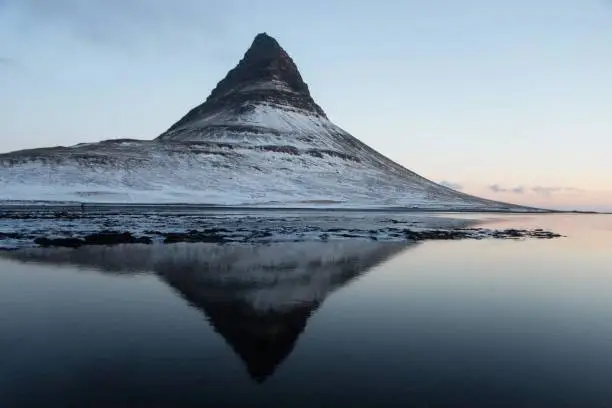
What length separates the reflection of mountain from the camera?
1518cm

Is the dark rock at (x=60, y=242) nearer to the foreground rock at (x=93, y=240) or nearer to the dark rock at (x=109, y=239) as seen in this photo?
the foreground rock at (x=93, y=240)

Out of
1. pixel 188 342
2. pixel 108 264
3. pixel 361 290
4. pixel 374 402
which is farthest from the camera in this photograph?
pixel 108 264

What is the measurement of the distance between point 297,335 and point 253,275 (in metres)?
11.2

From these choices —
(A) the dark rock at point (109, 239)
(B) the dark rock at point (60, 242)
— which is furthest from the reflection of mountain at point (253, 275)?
(A) the dark rock at point (109, 239)

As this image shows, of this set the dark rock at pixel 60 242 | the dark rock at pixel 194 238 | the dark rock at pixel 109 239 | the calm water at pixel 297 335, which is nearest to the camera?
the calm water at pixel 297 335

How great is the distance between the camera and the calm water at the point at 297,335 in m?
10.8

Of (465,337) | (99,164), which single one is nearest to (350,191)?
(99,164)

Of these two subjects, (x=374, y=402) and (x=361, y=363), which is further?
(x=361, y=363)

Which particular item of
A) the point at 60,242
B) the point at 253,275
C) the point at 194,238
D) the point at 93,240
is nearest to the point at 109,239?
the point at 93,240

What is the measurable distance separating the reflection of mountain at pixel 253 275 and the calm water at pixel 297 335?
3.8 inches

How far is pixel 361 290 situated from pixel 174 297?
7.31m

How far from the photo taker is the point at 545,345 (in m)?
14.6

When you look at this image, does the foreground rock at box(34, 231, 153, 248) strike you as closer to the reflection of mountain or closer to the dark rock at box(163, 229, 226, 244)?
the dark rock at box(163, 229, 226, 244)

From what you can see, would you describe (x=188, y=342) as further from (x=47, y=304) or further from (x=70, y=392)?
(x=47, y=304)
